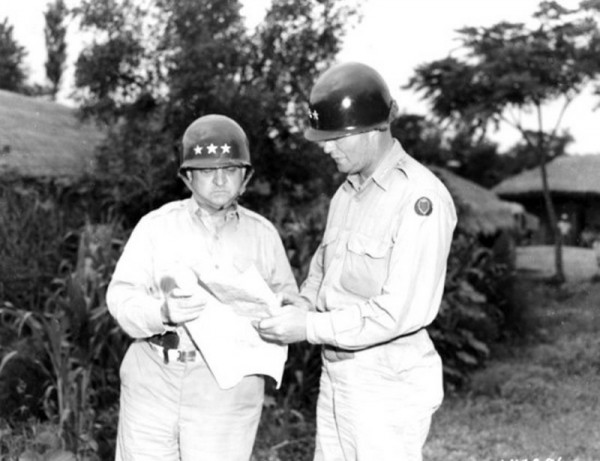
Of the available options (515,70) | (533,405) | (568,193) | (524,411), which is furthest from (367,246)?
(568,193)

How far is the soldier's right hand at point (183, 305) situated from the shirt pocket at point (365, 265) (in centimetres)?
50

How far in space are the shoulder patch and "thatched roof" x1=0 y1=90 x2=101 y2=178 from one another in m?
7.33

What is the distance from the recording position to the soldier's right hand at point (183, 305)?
2.73m

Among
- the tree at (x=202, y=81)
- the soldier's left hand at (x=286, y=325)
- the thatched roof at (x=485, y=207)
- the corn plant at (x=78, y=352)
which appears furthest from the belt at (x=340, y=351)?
the thatched roof at (x=485, y=207)

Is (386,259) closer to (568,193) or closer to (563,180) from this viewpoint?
(563,180)

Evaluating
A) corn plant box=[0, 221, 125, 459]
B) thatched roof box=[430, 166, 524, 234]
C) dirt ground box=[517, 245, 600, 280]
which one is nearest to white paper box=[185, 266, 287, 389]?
corn plant box=[0, 221, 125, 459]

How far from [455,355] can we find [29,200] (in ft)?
15.8

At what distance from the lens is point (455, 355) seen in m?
9.09

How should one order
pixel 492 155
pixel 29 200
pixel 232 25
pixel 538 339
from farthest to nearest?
pixel 492 155, pixel 538 339, pixel 232 25, pixel 29 200

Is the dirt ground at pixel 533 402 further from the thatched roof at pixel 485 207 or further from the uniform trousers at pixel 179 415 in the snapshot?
the thatched roof at pixel 485 207

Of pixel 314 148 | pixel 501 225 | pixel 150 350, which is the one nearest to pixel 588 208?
pixel 501 225

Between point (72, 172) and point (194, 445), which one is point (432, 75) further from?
point (194, 445)

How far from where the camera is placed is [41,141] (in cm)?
1074

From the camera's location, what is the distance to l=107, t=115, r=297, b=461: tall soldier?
298 cm
